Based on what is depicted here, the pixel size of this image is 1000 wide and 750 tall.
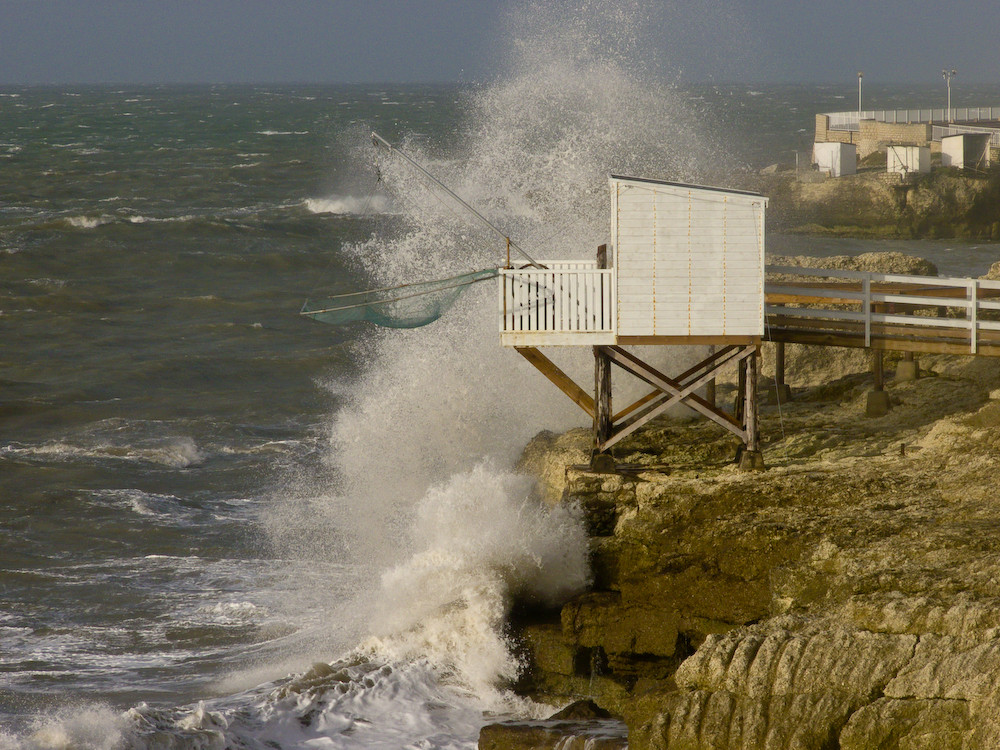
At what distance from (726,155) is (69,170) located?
32.7m

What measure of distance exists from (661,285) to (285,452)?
1030cm

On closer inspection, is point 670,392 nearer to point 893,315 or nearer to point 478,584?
point 893,315

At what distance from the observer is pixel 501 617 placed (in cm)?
1153

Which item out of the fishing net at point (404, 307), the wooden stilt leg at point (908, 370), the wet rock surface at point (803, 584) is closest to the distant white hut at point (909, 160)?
the wooden stilt leg at point (908, 370)

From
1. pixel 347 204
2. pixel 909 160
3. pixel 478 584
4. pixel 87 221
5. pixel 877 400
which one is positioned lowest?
pixel 478 584

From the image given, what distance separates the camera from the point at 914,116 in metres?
56.5

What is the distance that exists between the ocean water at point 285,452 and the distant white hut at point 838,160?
198 inches

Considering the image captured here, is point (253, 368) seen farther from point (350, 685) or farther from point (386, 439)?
point (350, 685)

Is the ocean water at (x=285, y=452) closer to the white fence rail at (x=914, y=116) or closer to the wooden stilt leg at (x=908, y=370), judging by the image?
the wooden stilt leg at (x=908, y=370)

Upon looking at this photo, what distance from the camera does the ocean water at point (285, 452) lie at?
1146cm

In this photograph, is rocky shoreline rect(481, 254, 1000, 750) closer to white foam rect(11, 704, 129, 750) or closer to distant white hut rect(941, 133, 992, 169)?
white foam rect(11, 704, 129, 750)

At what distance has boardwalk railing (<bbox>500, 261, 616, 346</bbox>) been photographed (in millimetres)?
12758

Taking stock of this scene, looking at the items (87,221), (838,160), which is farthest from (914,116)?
(87,221)

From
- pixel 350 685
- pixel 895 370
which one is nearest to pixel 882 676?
pixel 350 685
